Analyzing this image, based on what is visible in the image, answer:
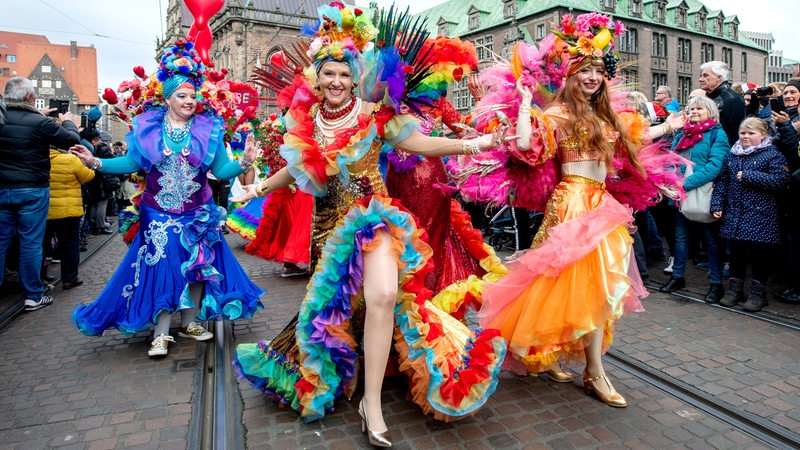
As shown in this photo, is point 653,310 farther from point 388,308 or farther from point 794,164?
point 388,308

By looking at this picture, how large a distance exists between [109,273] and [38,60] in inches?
2625

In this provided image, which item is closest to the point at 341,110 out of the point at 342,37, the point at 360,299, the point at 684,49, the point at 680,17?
the point at 342,37

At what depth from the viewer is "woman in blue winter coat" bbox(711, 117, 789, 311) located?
5.39 metres

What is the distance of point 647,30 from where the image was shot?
46812mm

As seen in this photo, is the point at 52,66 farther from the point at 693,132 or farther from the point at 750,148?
the point at 750,148

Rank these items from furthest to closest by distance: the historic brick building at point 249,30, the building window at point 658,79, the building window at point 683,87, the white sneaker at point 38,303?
the building window at point 683,87
the building window at point 658,79
the historic brick building at point 249,30
the white sneaker at point 38,303

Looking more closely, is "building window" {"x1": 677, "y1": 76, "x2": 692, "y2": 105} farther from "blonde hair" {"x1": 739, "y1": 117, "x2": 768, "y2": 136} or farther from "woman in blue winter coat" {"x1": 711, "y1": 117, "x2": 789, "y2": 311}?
"woman in blue winter coat" {"x1": 711, "y1": 117, "x2": 789, "y2": 311}

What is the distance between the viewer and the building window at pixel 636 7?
4572 cm

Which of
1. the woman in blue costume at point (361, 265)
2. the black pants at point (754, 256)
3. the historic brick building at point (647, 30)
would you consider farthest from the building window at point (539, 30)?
the woman in blue costume at point (361, 265)

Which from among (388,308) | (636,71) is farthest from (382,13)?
(636,71)

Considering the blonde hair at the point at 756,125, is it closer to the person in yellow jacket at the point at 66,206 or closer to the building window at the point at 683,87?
the person in yellow jacket at the point at 66,206

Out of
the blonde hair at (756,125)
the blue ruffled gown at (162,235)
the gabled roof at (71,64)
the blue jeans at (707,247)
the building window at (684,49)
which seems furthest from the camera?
the gabled roof at (71,64)

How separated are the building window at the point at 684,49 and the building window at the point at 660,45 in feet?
7.68

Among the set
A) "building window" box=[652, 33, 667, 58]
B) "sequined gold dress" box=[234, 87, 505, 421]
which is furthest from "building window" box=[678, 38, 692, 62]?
"sequined gold dress" box=[234, 87, 505, 421]
